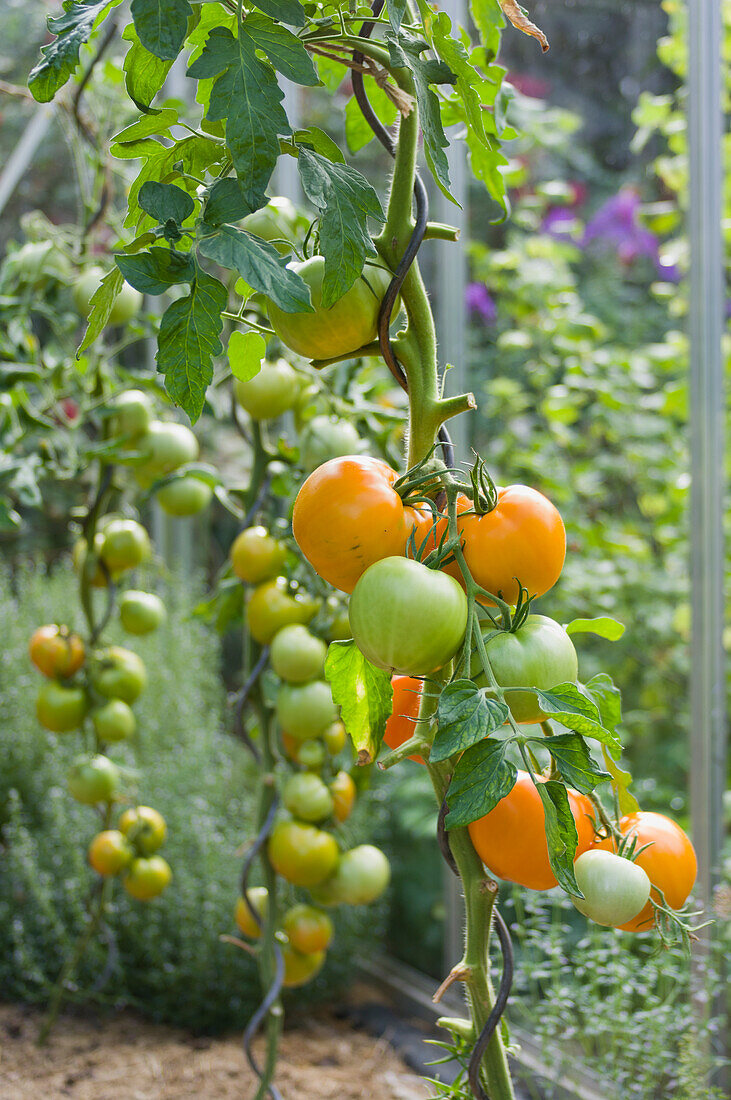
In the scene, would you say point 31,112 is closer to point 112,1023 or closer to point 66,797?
point 66,797

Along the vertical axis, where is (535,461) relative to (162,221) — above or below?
below

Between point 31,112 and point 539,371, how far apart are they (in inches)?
68.0

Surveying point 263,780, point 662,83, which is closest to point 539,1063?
point 263,780

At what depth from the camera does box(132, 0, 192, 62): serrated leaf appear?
1.14ft

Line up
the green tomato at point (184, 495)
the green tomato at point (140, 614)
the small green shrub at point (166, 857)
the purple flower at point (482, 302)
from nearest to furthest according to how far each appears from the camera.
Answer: the green tomato at point (184, 495) < the green tomato at point (140, 614) < the small green shrub at point (166, 857) < the purple flower at point (482, 302)

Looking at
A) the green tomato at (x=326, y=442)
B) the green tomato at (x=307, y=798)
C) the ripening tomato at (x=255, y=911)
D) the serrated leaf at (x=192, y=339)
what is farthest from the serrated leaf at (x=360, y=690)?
the ripening tomato at (x=255, y=911)

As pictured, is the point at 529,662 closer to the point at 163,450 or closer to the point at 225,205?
the point at 225,205

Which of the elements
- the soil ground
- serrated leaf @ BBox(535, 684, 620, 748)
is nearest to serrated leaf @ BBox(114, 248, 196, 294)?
serrated leaf @ BBox(535, 684, 620, 748)

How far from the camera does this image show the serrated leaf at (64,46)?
39cm

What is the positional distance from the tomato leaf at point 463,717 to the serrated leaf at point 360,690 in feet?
0.32

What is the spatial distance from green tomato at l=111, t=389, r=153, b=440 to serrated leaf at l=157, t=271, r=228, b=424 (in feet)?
2.34

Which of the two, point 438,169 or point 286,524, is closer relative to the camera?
point 438,169

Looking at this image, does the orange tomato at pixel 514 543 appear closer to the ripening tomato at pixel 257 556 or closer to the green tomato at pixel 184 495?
the ripening tomato at pixel 257 556

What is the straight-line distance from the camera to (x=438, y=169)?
0.41 m
